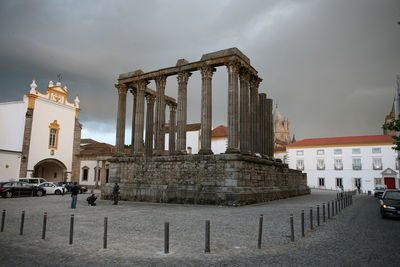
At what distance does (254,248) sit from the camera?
7.48 meters

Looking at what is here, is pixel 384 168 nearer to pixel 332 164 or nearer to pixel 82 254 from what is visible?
pixel 332 164

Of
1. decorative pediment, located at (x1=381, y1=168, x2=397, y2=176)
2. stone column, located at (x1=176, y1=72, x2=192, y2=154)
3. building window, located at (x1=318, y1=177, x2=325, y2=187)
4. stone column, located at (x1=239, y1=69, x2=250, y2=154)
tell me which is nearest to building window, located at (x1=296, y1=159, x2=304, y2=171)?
building window, located at (x1=318, y1=177, x2=325, y2=187)

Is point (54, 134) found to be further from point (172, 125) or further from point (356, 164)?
point (356, 164)

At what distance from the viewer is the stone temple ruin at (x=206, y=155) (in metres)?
19.1

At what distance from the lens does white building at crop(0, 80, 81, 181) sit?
116 feet

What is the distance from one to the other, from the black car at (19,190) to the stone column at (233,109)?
765 inches

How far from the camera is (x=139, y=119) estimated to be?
2495cm

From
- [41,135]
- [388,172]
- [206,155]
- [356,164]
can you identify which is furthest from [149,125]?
[388,172]

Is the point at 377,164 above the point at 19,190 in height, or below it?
above

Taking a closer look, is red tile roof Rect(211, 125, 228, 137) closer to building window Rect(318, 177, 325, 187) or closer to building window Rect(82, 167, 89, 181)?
building window Rect(318, 177, 325, 187)

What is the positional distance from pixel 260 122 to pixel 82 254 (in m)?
22.3

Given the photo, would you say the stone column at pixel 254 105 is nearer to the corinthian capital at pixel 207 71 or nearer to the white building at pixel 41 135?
the corinthian capital at pixel 207 71

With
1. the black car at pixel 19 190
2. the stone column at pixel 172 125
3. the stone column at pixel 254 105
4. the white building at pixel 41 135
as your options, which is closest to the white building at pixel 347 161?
the stone column at pixel 254 105

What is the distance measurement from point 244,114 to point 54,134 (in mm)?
28853
